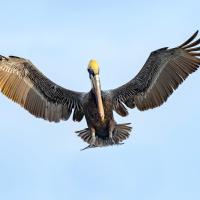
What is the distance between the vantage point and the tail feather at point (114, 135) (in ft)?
56.2

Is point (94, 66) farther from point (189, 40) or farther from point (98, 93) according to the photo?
point (189, 40)

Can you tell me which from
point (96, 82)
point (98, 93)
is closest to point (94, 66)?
point (96, 82)

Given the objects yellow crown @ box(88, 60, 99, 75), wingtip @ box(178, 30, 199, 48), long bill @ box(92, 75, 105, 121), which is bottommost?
long bill @ box(92, 75, 105, 121)

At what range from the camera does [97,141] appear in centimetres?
1723

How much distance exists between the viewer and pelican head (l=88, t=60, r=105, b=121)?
17578 mm

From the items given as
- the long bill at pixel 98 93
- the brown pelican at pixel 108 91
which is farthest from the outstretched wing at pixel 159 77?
the long bill at pixel 98 93

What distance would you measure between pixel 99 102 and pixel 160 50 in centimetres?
194

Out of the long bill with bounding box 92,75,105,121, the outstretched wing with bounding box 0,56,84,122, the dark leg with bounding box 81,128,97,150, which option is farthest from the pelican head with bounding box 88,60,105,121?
the outstretched wing with bounding box 0,56,84,122

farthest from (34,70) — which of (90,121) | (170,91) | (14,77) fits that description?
(170,91)

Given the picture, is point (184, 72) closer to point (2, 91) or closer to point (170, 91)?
point (170, 91)

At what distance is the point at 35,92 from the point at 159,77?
2904mm

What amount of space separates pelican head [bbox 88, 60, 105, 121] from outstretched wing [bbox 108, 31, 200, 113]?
29.1 inches

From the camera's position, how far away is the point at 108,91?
18.3 m

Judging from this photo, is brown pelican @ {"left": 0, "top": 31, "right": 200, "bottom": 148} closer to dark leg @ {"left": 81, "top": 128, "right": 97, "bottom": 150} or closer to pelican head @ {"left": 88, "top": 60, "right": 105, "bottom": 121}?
pelican head @ {"left": 88, "top": 60, "right": 105, "bottom": 121}
